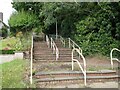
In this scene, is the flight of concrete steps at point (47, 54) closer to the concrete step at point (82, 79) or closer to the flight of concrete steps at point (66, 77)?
the flight of concrete steps at point (66, 77)

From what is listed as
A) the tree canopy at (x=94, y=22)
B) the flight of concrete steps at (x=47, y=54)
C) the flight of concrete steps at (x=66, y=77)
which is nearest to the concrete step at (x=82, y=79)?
the flight of concrete steps at (x=66, y=77)

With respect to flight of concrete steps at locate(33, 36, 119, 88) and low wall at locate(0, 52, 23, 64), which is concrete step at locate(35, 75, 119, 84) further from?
low wall at locate(0, 52, 23, 64)

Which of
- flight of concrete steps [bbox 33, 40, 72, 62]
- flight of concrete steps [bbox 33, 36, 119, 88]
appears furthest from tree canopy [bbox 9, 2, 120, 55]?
flight of concrete steps [bbox 33, 36, 119, 88]

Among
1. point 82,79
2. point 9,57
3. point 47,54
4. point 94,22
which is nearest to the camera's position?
point 82,79

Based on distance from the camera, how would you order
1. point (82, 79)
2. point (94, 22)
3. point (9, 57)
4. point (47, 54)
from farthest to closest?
point (94, 22), point (9, 57), point (47, 54), point (82, 79)

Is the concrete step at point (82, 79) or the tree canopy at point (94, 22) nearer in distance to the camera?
the concrete step at point (82, 79)

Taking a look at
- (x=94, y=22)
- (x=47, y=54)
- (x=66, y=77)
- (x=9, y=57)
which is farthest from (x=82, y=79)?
(x=9, y=57)

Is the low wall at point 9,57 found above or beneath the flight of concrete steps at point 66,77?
above

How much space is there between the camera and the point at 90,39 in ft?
48.3

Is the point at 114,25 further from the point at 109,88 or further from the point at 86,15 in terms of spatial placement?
the point at 109,88

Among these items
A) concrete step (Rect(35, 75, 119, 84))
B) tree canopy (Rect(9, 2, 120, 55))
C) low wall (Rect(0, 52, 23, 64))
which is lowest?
concrete step (Rect(35, 75, 119, 84))

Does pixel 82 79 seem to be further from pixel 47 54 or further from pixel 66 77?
pixel 47 54

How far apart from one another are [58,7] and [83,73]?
6.93 meters

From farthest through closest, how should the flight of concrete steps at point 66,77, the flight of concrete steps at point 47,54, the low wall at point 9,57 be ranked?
1. the low wall at point 9,57
2. the flight of concrete steps at point 47,54
3. the flight of concrete steps at point 66,77
